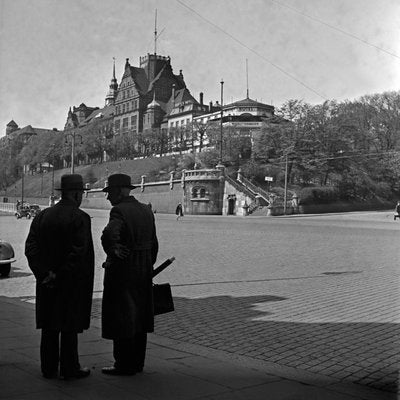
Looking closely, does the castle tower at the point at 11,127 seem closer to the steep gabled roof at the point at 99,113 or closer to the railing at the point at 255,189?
the steep gabled roof at the point at 99,113

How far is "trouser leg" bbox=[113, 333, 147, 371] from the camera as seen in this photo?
423 centimetres

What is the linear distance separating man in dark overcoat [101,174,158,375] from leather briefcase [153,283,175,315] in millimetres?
204

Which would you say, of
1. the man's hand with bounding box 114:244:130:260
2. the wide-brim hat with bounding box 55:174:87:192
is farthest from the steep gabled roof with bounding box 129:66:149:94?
the man's hand with bounding box 114:244:130:260

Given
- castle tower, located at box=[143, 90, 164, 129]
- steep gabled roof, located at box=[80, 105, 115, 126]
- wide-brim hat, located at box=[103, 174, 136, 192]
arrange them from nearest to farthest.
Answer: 1. wide-brim hat, located at box=[103, 174, 136, 192]
2. steep gabled roof, located at box=[80, 105, 115, 126]
3. castle tower, located at box=[143, 90, 164, 129]

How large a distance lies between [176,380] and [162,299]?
2.37ft

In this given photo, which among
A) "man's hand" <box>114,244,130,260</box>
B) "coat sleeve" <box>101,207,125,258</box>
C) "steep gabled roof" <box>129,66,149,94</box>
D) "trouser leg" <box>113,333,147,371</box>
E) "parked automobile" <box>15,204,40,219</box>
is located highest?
"steep gabled roof" <box>129,66,149,94</box>

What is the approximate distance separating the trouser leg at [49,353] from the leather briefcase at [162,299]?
83 centimetres

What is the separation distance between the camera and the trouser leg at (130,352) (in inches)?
167

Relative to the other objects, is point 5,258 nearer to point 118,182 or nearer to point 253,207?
point 118,182

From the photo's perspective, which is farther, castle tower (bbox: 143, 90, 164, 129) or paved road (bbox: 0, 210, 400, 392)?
castle tower (bbox: 143, 90, 164, 129)

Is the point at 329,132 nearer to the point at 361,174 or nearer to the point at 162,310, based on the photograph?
the point at 361,174

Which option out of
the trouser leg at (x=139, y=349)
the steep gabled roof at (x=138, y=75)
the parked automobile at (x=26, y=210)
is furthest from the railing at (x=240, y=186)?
the trouser leg at (x=139, y=349)

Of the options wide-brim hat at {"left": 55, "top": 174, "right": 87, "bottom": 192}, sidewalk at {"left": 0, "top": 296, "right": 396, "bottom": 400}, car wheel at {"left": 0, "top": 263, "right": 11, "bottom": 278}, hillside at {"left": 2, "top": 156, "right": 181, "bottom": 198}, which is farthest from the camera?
car wheel at {"left": 0, "top": 263, "right": 11, "bottom": 278}

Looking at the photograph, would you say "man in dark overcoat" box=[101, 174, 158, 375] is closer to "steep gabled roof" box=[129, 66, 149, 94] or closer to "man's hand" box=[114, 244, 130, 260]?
"man's hand" box=[114, 244, 130, 260]
